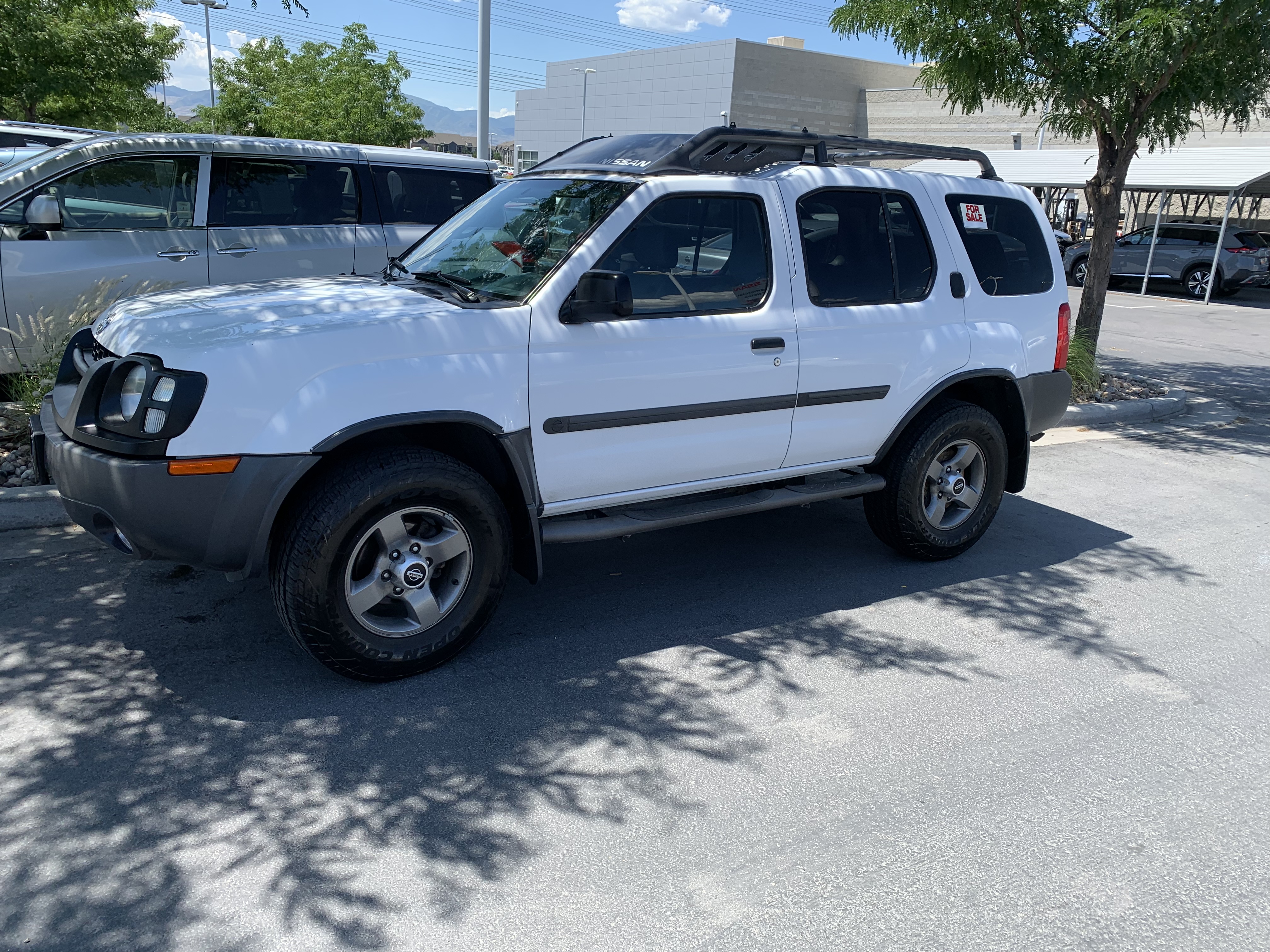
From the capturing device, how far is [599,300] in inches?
155

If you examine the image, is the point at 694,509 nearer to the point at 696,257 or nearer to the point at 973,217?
the point at 696,257

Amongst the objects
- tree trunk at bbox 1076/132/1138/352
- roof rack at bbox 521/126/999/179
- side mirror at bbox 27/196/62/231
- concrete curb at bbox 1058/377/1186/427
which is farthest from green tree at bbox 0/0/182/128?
concrete curb at bbox 1058/377/1186/427

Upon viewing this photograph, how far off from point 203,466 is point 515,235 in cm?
177

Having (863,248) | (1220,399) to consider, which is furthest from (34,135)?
(1220,399)

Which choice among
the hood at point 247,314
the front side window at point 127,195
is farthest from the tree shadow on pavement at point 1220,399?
the front side window at point 127,195

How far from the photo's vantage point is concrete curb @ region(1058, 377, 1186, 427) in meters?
9.44

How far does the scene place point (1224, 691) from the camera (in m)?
4.25

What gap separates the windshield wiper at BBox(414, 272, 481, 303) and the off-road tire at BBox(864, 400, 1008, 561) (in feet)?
7.96

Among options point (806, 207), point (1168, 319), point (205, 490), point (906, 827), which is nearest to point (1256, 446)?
point (806, 207)

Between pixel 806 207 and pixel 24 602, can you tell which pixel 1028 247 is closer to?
pixel 806 207

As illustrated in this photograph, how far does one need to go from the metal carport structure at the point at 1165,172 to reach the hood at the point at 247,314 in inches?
517

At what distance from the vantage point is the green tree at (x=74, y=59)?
13617 millimetres

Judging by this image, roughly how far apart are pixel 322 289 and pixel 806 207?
7.46ft

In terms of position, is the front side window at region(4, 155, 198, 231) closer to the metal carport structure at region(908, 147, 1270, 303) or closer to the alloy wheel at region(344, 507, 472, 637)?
the alloy wheel at region(344, 507, 472, 637)
